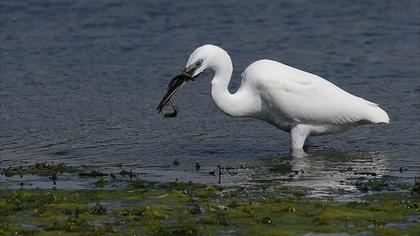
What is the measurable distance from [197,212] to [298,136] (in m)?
4.03

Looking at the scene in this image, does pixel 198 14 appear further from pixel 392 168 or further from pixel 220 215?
pixel 220 215

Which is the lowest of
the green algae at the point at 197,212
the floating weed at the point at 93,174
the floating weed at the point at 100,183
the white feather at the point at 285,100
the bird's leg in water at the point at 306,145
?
the green algae at the point at 197,212

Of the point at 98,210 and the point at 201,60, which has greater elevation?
the point at 201,60

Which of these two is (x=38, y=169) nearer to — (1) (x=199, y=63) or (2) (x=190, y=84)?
(1) (x=199, y=63)

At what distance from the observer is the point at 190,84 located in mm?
18672

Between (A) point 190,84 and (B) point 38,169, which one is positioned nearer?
(B) point 38,169

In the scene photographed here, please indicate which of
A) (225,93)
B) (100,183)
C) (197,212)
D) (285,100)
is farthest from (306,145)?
(197,212)

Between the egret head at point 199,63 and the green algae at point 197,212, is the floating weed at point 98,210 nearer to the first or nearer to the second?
the green algae at point 197,212

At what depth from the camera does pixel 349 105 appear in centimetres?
1383

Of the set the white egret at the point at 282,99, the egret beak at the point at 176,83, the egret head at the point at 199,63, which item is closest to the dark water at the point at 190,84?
the white egret at the point at 282,99

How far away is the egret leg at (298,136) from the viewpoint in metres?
13.7

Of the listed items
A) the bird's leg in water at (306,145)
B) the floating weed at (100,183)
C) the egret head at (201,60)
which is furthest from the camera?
the bird's leg in water at (306,145)

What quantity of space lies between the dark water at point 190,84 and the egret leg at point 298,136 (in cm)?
22

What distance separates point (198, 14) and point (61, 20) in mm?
2901
